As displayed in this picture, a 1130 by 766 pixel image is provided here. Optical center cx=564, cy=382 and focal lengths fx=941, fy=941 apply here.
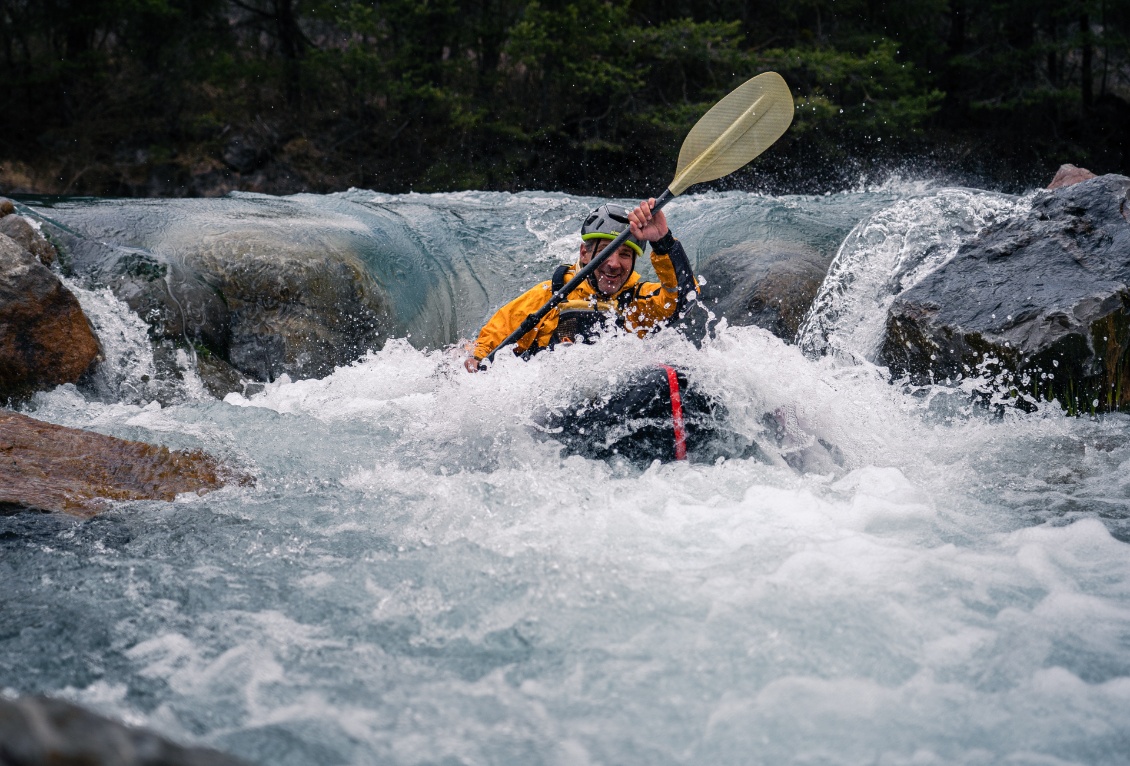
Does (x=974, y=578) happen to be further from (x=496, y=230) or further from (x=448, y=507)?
(x=496, y=230)

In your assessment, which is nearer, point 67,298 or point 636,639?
point 636,639

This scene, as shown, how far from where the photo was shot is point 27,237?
6.14m

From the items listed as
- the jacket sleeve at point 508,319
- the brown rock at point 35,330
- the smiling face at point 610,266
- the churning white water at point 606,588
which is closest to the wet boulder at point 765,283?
the churning white water at point 606,588

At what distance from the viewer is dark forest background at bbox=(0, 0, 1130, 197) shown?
598 inches

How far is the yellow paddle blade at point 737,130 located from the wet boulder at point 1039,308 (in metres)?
1.61

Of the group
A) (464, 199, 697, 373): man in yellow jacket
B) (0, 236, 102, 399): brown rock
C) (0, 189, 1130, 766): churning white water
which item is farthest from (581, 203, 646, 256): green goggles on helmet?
(0, 236, 102, 399): brown rock

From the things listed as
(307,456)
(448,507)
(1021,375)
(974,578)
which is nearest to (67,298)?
(307,456)

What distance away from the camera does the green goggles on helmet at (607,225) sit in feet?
15.6

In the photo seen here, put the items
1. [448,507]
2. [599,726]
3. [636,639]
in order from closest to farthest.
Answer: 1. [599,726]
2. [636,639]
3. [448,507]

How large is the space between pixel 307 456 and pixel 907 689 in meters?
2.82

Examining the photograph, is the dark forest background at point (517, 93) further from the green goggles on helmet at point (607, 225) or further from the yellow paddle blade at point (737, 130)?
the green goggles on helmet at point (607, 225)

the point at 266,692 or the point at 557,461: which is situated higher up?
the point at 266,692

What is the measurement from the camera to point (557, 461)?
13.0ft

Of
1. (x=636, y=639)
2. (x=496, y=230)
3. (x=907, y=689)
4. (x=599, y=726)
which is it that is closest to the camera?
(x=599, y=726)
